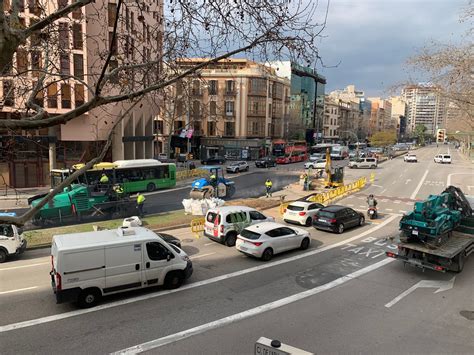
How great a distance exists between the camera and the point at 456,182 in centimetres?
3972

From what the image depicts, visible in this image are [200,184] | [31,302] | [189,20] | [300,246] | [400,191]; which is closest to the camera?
[189,20]

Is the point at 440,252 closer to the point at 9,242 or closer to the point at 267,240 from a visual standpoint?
the point at 267,240

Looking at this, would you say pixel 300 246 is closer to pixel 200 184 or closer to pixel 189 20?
pixel 189 20

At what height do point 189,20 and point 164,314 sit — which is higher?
point 189,20

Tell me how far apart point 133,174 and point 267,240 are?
874 inches

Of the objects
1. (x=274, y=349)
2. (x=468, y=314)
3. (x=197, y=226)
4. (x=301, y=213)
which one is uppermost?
(x=274, y=349)

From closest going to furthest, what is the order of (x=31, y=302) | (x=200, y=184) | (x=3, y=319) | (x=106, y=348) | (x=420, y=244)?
(x=106, y=348)
(x=3, y=319)
(x=31, y=302)
(x=420, y=244)
(x=200, y=184)

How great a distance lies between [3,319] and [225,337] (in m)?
5.85

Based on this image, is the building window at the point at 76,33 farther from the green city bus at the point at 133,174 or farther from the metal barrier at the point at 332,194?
the green city bus at the point at 133,174

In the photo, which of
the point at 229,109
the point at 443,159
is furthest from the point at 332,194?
the point at 229,109

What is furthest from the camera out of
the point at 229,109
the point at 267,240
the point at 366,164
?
the point at 229,109

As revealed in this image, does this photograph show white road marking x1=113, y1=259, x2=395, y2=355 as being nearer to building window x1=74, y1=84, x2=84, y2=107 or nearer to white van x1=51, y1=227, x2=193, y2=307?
white van x1=51, y1=227, x2=193, y2=307

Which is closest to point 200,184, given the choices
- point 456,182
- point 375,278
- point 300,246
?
point 300,246

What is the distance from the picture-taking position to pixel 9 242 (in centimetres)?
1453
